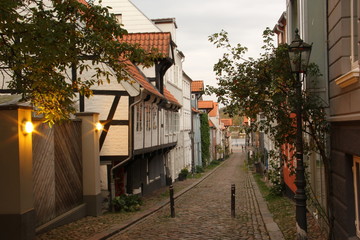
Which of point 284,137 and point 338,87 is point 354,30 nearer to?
point 338,87

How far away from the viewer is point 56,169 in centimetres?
1098

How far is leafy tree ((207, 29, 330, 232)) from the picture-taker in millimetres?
7406

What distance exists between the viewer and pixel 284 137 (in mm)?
8117

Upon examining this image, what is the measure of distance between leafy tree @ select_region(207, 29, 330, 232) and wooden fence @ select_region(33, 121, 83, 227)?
161 inches

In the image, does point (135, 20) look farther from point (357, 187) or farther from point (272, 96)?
point (357, 187)

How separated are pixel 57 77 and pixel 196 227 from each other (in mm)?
5745

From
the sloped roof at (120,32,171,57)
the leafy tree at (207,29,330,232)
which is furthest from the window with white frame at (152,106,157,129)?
the leafy tree at (207,29,330,232)

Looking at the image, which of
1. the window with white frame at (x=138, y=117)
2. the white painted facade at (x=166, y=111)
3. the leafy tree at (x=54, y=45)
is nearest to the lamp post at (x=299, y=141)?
the leafy tree at (x=54, y=45)

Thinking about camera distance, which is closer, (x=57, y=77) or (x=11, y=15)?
(x=11, y=15)

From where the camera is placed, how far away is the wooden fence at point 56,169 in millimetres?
9789

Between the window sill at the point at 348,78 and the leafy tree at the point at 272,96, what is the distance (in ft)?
2.89

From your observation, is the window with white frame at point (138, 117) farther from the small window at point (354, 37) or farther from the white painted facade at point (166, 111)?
the small window at point (354, 37)

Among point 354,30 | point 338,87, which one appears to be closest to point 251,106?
point 338,87

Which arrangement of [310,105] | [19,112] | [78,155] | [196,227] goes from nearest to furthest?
[310,105] → [19,112] → [196,227] → [78,155]
